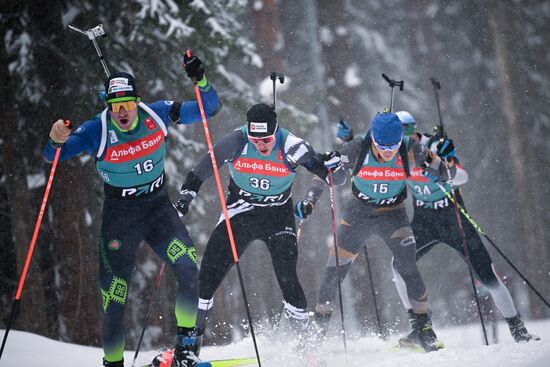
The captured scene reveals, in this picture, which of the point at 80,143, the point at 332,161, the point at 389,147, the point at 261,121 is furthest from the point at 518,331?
the point at 80,143

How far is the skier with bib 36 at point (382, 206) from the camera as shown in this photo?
289 inches

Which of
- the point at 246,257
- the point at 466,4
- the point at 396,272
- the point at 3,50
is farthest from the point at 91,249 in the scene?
the point at 466,4

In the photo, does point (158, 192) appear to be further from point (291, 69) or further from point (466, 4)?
point (466, 4)

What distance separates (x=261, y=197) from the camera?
6.86 metres

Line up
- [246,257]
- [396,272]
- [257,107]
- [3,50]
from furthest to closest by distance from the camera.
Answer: [246,257], [3,50], [396,272], [257,107]

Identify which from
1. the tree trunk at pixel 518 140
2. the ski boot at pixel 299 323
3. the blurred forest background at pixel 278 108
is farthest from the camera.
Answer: the tree trunk at pixel 518 140

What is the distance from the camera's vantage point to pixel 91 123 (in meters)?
5.79

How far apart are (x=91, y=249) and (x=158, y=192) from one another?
204 inches

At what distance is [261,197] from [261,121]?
819 millimetres

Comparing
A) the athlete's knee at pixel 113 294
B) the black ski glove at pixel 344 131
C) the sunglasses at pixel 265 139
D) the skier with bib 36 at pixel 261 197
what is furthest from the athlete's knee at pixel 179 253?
the black ski glove at pixel 344 131

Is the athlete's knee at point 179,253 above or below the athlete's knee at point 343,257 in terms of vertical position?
below

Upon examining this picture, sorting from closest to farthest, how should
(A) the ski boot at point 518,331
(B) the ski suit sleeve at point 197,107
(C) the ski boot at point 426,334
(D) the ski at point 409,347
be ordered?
(B) the ski suit sleeve at point 197,107 → (C) the ski boot at point 426,334 → (A) the ski boot at point 518,331 → (D) the ski at point 409,347

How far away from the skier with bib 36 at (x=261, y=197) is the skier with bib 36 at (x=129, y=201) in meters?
0.70

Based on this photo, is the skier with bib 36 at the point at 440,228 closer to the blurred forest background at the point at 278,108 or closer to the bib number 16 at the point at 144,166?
the blurred forest background at the point at 278,108
